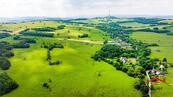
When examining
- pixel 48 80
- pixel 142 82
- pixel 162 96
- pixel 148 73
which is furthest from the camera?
pixel 148 73

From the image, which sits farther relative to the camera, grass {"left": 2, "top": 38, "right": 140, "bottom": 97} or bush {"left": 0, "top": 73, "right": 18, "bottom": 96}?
bush {"left": 0, "top": 73, "right": 18, "bottom": 96}

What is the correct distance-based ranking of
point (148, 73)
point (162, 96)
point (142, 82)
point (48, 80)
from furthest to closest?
point (148, 73) < point (48, 80) < point (142, 82) < point (162, 96)

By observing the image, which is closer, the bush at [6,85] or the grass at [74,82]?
the grass at [74,82]

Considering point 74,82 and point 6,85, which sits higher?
point 6,85

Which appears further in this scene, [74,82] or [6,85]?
[74,82]

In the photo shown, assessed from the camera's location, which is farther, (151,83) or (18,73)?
(18,73)

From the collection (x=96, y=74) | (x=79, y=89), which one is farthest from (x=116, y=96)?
(x=96, y=74)

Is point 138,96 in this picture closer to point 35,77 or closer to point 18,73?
point 35,77

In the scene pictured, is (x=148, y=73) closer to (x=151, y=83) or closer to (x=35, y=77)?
(x=151, y=83)

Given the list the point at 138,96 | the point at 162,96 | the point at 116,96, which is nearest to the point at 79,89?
the point at 116,96
